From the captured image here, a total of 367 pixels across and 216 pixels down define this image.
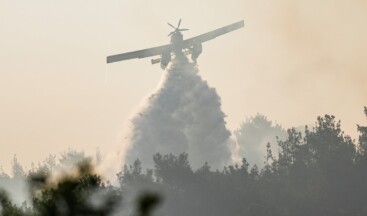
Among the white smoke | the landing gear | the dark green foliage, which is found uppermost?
the landing gear

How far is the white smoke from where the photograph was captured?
119m

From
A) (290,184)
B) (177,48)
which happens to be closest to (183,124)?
(177,48)

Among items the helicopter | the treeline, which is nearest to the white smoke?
the helicopter

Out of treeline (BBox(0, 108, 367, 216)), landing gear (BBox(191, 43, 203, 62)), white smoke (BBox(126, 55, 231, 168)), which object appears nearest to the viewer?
treeline (BBox(0, 108, 367, 216))

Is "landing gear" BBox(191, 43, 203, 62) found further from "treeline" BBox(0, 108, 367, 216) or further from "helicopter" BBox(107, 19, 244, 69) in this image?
"treeline" BBox(0, 108, 367, 216)

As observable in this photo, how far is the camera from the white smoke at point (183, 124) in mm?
119312

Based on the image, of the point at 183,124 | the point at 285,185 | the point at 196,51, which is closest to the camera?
the point at 285,185

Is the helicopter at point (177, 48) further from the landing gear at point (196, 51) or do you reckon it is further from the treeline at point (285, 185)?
the treeline at point (285, 185)

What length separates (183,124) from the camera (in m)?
123

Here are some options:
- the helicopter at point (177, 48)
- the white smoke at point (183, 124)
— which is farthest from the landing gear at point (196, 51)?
the white smoke at point (183, 124)

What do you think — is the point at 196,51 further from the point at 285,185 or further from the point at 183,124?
the point at 285,185

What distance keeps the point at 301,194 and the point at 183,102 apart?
30.1 meters

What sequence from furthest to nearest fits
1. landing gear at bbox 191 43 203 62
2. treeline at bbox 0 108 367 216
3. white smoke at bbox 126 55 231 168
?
white smoke at bbox 126 55 231 168 → landing gear at bbox 191 43 203 62 → treeline at bbox 0 108 367 216

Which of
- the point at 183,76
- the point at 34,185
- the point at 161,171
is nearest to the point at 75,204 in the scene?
the point at 34,185
